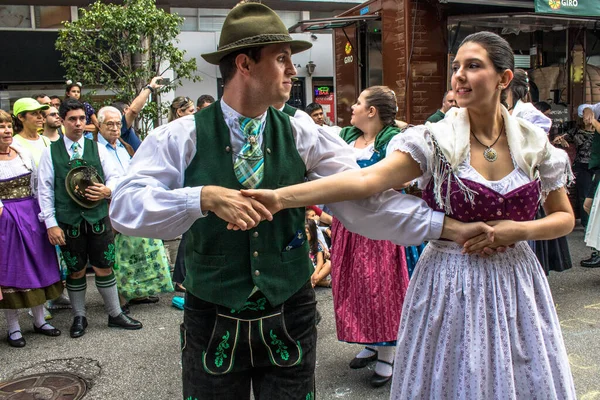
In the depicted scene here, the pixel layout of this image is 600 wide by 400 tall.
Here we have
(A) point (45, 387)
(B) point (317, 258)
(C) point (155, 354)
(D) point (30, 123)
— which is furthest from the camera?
(B) point (317, 258)

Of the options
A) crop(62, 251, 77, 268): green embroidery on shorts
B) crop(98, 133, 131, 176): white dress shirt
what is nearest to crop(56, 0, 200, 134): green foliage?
crop(98, 133, 131, 176): white dress shirt

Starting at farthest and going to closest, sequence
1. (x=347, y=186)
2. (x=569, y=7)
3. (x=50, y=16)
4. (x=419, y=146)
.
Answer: (x=50, y=16)
(x=569, y=7)
(x=419, y=146)
(x=347, y=186)

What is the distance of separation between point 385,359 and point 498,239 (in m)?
2.01

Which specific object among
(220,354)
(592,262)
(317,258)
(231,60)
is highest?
(231,60)

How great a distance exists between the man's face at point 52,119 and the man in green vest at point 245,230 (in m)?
4.17

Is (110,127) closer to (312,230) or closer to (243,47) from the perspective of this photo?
(312,230)

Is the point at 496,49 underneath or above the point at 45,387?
above

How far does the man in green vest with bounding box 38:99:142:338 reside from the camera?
485cm

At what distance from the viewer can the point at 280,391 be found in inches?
83.4

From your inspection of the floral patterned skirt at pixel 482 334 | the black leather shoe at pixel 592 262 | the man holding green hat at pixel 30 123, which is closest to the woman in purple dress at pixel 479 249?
the floral patterned skirt at pixel 482 334

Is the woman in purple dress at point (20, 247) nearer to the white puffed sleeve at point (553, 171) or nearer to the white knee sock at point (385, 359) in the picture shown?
the white knee sock at point (385, 359)

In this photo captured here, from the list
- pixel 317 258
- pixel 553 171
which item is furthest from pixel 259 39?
pixel 317 258

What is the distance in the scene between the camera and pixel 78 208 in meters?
4.91

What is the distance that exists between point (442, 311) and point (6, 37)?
43.2ft
